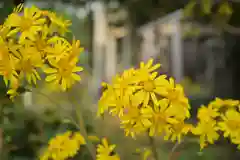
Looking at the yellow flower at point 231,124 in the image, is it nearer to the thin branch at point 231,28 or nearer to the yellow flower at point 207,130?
the yellow flower at point 207,130

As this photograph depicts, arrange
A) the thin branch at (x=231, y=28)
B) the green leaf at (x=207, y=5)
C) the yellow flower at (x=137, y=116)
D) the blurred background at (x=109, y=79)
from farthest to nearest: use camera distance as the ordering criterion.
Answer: the thin branch at (x=231, y=28) < the green leaf at (x=207, y=5) < the blurred background at (x=109, y=79) < the yellow flower at (x=137, y=116)

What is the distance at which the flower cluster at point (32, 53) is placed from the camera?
1.57 feet

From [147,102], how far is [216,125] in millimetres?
177

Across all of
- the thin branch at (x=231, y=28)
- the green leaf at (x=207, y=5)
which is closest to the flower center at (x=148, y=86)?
the green leaf at (x=207, y=5)

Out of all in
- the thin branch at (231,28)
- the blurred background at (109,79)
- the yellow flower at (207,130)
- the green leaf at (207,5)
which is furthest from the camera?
the thin branch at (231,28)

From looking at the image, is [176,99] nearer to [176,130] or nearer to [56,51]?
[176,130]

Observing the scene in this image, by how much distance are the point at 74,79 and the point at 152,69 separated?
0.37ft

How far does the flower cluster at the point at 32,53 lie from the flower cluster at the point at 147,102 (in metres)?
0.07

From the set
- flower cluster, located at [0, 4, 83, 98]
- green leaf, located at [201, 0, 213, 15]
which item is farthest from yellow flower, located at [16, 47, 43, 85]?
green leaf, located at [201, 0, 213, 15]

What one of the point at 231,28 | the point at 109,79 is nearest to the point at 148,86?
the point at 231,28

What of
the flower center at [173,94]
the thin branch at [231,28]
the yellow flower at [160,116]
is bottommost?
the yellow flower at [160,116]

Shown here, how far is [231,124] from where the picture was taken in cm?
56

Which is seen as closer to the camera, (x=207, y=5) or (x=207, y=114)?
(x=207, y=114)

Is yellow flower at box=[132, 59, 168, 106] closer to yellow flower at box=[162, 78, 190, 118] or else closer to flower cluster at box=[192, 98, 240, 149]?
yellow flower at box=[162, 78, 190, 118]
